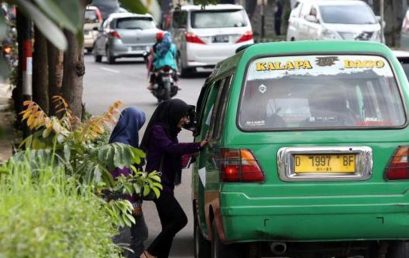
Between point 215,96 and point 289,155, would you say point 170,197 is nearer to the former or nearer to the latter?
point 215,96

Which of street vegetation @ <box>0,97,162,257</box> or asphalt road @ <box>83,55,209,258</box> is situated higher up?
street vegetation @ <box>0,97,162,257</box>

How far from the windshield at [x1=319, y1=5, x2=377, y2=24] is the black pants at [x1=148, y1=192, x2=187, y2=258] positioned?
73.0 ft

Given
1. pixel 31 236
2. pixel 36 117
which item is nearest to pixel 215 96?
pixel 36 117

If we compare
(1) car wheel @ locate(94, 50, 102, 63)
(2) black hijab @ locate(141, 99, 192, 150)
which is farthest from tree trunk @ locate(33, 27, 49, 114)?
(1) car wheel @ locate(94, 50, 102, 63)

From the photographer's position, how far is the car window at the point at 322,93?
7.36 meters

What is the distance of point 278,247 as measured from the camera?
295 inches

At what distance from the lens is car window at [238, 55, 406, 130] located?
24.1ft

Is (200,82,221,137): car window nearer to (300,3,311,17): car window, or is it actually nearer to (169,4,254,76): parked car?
(169,4,254,76): parked car

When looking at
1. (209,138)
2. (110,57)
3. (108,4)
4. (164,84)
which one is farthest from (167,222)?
(110,57)

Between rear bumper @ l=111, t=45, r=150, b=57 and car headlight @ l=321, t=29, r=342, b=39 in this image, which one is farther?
rear bumper @ l=111, t=45, r=150, b=57

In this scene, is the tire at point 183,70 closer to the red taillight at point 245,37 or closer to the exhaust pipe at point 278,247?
the red taillight at point 245,37

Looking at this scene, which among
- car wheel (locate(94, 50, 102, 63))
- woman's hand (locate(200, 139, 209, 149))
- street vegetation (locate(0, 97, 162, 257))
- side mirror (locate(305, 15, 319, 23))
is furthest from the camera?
car wheel (locate(94, 50, 102, 63))

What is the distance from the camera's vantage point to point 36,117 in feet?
22.7

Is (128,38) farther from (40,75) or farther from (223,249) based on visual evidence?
(223,249)
